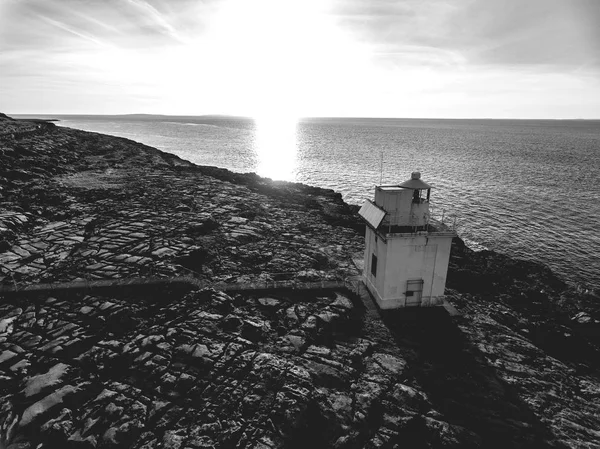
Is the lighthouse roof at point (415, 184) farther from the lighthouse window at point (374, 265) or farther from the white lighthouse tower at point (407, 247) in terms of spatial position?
the lighthouse window at point (374, 265)

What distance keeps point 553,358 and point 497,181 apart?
5297 centimetres

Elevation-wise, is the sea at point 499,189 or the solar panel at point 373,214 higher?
the solar panel at point 373,214

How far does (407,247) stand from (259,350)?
293 inches

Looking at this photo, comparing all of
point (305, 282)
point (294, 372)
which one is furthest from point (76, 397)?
point (305, 282)

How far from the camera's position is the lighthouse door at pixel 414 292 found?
15.8 m

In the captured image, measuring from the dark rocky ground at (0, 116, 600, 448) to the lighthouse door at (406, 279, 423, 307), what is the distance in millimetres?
612

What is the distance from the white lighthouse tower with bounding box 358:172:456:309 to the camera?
1511cm

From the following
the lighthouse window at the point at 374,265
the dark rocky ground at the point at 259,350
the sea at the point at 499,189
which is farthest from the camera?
the sea at the point at 499,189

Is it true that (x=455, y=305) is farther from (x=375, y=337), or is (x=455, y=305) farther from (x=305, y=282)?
(x=305, y=282)

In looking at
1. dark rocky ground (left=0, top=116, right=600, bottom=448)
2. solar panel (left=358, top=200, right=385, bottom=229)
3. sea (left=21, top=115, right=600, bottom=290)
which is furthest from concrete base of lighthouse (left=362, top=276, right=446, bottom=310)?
Result: sea (left=21, top=115, right=600, bottom=290)

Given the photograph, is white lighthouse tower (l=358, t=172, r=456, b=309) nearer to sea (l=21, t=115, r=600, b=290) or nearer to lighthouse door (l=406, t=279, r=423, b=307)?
lighthouse door (l=406, t=279, r=423, b=307)

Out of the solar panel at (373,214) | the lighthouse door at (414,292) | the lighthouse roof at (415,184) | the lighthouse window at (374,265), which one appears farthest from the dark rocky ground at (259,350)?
the lighthouse roof at (415,184)

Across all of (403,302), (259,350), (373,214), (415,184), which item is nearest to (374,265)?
(403,302)

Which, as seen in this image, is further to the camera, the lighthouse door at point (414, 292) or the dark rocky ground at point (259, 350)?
the lighthouse door at point (414, 292)
